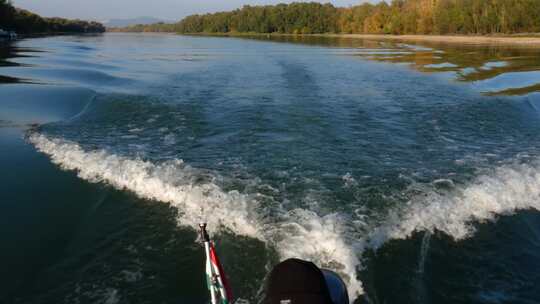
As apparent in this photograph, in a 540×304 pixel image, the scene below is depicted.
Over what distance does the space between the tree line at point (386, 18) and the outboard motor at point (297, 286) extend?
4681 inches

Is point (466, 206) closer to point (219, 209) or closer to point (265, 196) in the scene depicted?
point (265, 196)

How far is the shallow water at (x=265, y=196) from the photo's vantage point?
5582mm

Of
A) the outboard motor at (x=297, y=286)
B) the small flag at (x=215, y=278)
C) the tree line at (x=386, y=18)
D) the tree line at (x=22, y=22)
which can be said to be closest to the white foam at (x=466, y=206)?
the small flag at (x=215, y=278)

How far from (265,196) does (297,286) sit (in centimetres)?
490

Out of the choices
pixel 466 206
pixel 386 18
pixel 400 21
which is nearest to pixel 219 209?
pixel 466 206

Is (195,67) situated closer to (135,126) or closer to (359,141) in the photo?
(135,126)

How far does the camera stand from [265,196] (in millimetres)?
7801

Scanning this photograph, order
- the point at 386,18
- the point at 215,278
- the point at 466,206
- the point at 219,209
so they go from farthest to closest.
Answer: the point at 386,18 → the point at 466,206 → the point at 219,209 → the point at 215,278

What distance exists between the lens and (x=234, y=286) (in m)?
5.35

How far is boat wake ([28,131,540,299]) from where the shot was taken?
6.16 m

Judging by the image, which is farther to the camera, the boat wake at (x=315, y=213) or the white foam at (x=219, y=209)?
the boat wake at (x=315, y=213)

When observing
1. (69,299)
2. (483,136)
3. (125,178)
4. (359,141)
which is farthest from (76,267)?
(483,136)

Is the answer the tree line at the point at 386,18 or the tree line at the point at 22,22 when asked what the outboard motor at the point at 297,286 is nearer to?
the tree line at the point at 22,22

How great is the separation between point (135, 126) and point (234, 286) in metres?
8.91
